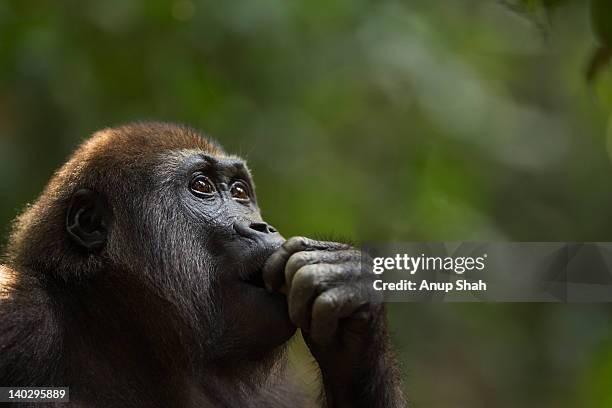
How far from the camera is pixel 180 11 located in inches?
262

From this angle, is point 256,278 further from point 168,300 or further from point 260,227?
point 168,300

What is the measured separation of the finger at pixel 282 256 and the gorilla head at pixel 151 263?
0.07 metres

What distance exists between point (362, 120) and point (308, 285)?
4878mm

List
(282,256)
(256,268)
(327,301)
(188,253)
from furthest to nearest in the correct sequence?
(188,253) → (256,268) → (282,256) → (327,301)

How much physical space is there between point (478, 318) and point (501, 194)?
1.26 metres

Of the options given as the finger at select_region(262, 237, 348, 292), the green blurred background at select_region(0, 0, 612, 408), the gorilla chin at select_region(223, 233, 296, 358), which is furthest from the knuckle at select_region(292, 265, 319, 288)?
the green blurred background at select_region(0, 0, 612, 408)

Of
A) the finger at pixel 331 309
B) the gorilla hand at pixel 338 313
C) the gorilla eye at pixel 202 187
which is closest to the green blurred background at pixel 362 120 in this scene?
the gorilla hand at pixel 338 313

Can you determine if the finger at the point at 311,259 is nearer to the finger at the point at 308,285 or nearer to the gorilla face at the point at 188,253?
the finger at the point at 308,285

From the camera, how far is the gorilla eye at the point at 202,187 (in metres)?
3.76

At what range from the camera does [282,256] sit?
10.7 feet

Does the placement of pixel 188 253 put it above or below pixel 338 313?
above

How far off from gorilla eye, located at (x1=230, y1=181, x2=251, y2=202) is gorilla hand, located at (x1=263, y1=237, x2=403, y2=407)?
0.70m

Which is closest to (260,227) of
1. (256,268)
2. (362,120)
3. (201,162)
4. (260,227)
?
(260,227)

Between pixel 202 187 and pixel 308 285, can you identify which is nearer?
pixel 308 285
